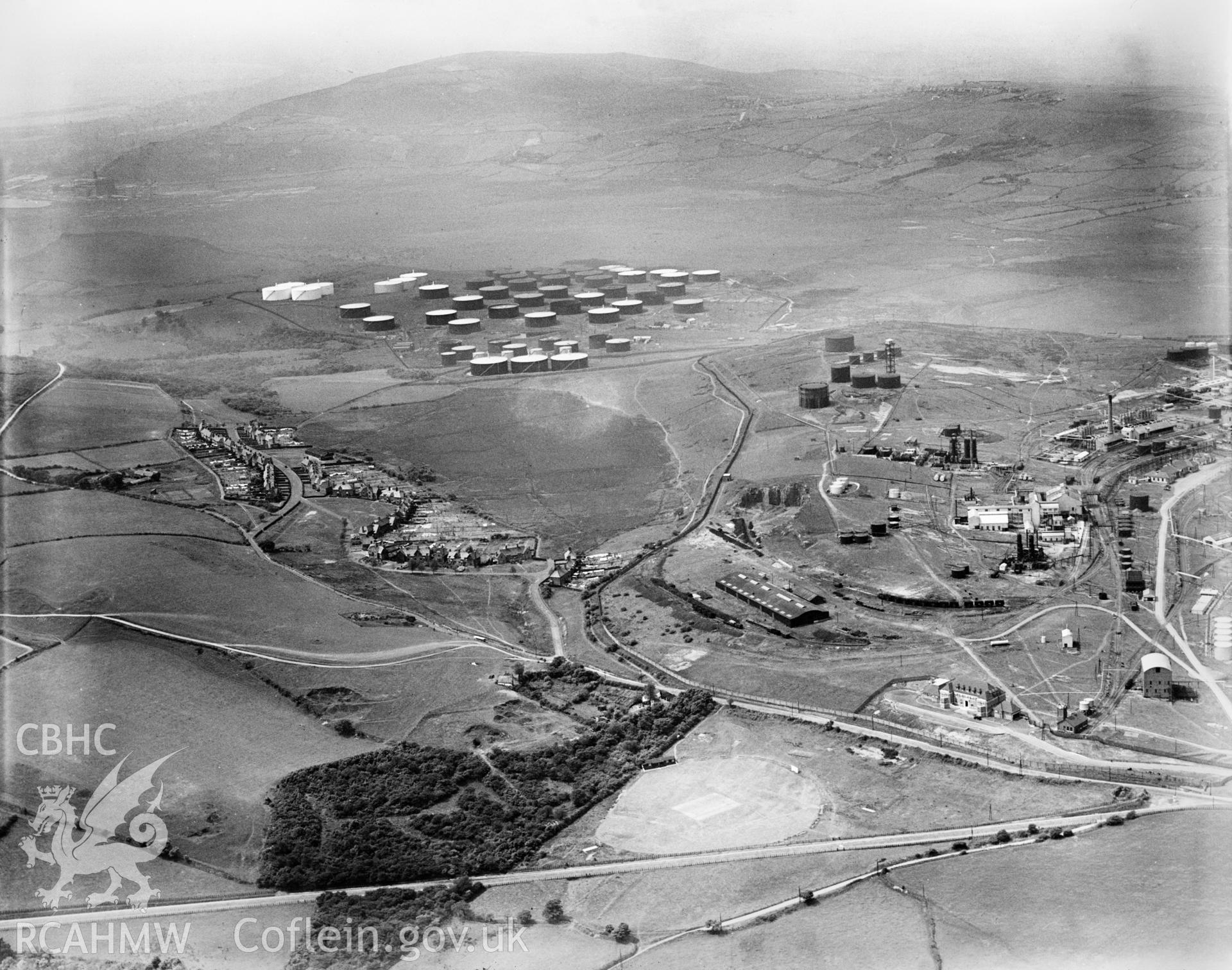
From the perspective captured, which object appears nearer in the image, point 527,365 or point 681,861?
point 681,861

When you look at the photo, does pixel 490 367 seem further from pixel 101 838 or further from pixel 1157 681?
pixel 101 838

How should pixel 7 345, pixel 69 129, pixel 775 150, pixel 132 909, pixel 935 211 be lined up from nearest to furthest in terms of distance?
pixel 132 909, pixel 7 345, pixel 69 129, pixel 935 211, pixel 775 150

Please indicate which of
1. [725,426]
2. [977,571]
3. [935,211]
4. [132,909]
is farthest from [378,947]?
[935,211]

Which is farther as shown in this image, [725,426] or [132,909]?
[725,426]

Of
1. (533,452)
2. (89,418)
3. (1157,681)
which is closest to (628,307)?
(533,452)

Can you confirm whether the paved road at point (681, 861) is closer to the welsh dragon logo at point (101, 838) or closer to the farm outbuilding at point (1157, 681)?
the welsh dragon logo at point (101, 838)

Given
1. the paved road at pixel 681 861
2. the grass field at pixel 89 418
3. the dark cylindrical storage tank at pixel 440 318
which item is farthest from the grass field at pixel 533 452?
the paved road at pixel 681 861

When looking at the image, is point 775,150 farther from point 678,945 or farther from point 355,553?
point 678,945
